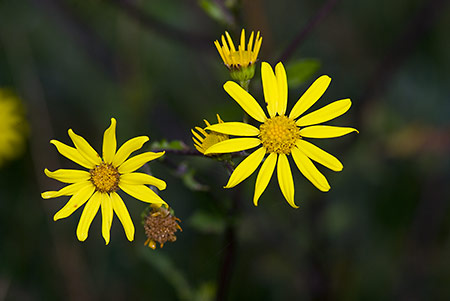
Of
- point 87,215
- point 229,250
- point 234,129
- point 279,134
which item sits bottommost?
point 87,215

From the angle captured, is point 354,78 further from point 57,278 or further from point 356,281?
point 57,278

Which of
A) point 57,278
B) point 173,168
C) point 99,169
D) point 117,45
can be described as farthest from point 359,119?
point 57,278

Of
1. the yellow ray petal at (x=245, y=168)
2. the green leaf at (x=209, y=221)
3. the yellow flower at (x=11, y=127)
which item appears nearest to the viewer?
the yellow ray petal at (x=245, y=168)

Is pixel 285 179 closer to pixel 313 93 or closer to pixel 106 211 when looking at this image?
pixel 313 93

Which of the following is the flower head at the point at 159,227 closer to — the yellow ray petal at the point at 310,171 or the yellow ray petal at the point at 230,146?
the yellow ray petal at the point at 230,146

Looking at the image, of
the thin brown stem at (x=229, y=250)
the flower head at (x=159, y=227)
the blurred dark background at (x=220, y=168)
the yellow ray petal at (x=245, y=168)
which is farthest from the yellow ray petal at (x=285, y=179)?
the blurred dark background at (x=220, y=168)

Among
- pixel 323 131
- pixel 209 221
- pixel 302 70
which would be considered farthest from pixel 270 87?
pixel 209 221
